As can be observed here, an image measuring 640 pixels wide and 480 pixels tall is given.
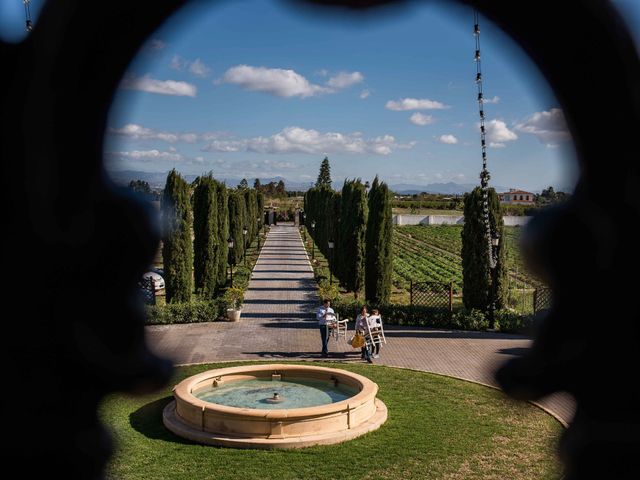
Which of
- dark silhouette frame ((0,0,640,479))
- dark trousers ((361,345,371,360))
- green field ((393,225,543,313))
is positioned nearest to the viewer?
dark silhouette frame ((0,0,640,479))

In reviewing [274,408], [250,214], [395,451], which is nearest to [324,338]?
[274,408]

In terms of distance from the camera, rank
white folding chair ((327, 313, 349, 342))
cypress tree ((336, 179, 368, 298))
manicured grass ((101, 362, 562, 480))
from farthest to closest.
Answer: cypress tree ((336, 179, 368, 298)) → white folding chair ((327, 313, 349, 342)) → manicured grass ((101, 362, 562, 480))

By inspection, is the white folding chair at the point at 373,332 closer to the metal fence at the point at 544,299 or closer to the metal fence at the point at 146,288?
the metal fence at the point at 544,299

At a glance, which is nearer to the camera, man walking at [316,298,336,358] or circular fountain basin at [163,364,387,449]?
circular fountain basin at [163,364,387,449]

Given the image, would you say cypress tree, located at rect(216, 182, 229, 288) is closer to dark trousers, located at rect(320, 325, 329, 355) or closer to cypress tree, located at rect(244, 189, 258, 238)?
dark trousers, located at rect(320, 325, 329, 355)

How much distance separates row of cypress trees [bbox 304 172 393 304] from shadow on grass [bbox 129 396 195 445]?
35.8ft

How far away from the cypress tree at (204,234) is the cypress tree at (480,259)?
10.0 metres

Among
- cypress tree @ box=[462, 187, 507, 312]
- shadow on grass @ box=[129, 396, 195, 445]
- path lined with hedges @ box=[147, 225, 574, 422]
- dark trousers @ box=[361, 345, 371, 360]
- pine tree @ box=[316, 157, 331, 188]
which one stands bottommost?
path lined with hedges @ box=[147, 225, 574, 422]

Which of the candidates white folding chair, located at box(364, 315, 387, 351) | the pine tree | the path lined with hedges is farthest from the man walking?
the pine tree

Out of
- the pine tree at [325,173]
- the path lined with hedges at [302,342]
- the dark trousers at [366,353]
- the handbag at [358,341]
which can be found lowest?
the path lined with hedges at [302,342]

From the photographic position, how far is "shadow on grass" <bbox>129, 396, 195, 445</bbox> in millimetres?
9625

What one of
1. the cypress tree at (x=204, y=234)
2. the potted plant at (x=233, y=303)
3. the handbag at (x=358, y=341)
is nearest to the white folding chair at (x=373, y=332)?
the handbag at (x=358, y=341)

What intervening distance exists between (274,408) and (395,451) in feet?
7.80

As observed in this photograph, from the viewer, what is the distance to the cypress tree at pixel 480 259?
18922 millimetres
